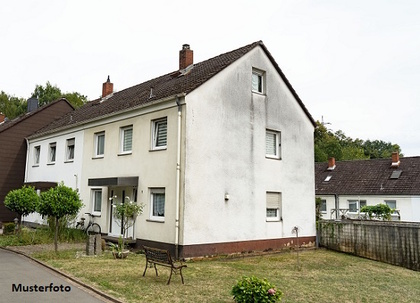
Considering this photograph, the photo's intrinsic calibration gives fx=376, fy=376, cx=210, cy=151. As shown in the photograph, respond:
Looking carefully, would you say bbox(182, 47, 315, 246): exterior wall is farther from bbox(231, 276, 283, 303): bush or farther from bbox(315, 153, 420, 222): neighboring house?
bbox(315, 153, 420, 222): neighboring house

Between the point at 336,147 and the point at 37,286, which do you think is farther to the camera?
the point at 336,147

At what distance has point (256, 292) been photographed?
6762 mm

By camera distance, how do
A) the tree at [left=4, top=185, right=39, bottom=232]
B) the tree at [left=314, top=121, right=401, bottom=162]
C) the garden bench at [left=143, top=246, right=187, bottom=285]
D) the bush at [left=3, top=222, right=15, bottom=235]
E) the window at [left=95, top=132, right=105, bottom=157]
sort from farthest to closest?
the tree at [left=314, top=121, right=401, bottom=162], the bush at [left=3, top=222, right=15, bottom=235], the window at [left=95, top=132, right=105, bottom=157], the tree at [left=4, top=185, right=39, bottom=232], the garden bench at [left=143, top=246, right=187, bottom=285]

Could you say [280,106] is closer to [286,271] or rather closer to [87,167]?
[286,271]

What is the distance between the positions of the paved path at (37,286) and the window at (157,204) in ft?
14.3

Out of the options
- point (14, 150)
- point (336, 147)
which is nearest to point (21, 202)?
point (14, 150)

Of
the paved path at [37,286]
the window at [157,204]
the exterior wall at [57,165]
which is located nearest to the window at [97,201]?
the exterior wall at [57,165]

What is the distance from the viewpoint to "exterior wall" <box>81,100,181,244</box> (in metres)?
13.8

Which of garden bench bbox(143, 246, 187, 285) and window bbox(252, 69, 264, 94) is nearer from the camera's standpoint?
garden bench bbox(143, 246, 187, 285)

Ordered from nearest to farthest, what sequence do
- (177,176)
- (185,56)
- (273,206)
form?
(177,176) → (273,206) → (185,56)

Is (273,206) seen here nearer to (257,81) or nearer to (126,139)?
(257,81)

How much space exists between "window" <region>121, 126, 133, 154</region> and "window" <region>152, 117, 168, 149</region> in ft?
6.12

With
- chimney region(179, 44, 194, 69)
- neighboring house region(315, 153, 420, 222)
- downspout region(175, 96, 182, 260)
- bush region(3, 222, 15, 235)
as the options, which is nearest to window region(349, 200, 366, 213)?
neighboring house region(315, 153, 420, 222)

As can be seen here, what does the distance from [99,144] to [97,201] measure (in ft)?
9.31
